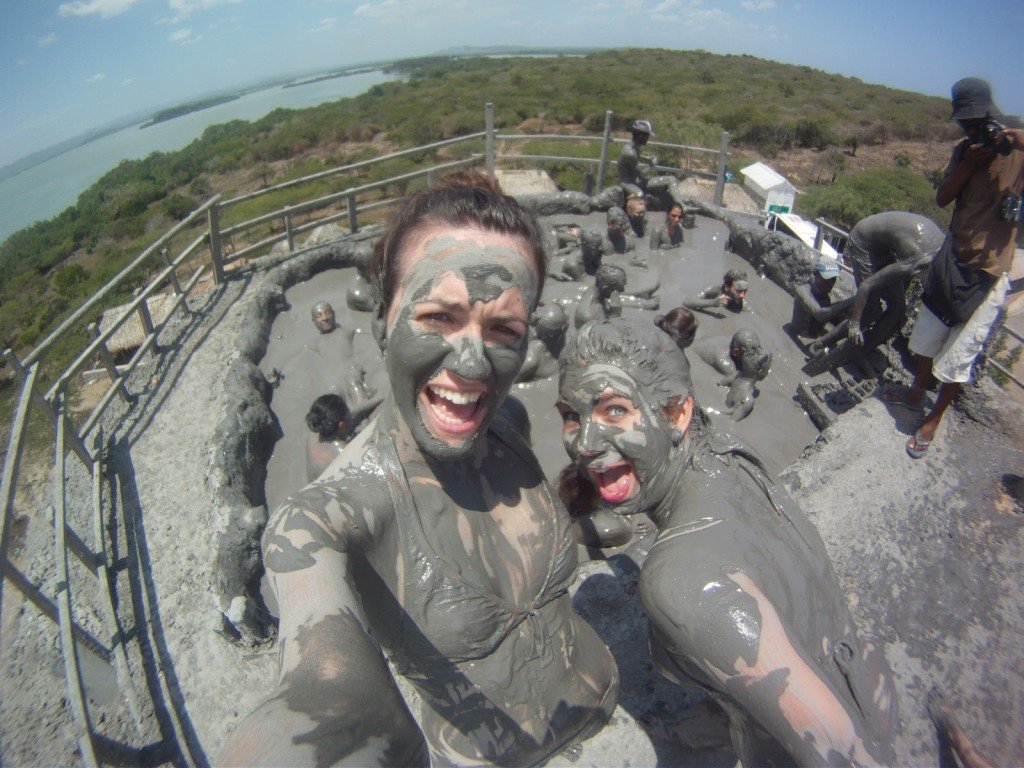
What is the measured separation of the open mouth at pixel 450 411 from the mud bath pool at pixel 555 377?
12.5 feet

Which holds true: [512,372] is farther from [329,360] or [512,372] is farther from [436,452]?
[329,360]

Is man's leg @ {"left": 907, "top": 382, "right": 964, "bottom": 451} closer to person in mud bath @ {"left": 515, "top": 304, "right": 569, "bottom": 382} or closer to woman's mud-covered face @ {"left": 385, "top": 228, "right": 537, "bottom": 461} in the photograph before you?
person in mud bath @ {"left": 515, "top": 304, "right": 569, "bottom": 382}

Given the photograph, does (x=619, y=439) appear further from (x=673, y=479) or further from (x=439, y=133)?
(x=439, y=133)

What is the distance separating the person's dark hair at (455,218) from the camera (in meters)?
1.82

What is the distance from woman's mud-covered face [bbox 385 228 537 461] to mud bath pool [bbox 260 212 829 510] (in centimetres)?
382

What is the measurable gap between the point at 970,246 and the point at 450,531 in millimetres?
4020

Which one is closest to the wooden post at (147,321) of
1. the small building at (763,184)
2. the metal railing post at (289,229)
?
the metal railing post at (289,229)

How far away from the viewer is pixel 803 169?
110ft

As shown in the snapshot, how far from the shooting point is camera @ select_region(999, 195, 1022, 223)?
3.51 m

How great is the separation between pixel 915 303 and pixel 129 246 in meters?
29.6

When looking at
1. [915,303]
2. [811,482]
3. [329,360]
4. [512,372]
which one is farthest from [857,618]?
[329,360]

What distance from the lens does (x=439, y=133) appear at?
135ft

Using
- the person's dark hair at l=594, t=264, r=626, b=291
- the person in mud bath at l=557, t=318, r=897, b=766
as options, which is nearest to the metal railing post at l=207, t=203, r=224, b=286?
the person's dark hair at l=594, t=264, r=626, b=291

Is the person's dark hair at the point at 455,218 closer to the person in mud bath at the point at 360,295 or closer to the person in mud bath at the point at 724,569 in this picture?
the person in mud bath at the point at 724,569
